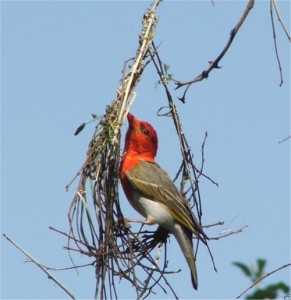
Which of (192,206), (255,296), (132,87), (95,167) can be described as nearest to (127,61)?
(132,87)

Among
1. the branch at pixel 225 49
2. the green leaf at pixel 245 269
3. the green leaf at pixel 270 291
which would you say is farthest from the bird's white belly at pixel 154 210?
the green leaf at pixel 270 291

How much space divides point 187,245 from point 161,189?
1.77ft

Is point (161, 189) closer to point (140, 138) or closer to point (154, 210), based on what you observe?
point (154, 210)

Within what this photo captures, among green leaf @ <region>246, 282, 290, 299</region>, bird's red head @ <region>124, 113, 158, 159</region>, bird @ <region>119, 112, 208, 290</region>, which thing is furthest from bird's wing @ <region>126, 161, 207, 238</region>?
green leaf @ <region>246, 282, 290, 299</region>

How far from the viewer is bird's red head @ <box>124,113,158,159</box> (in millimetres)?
5590

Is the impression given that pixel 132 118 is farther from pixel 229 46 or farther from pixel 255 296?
pixel 255 296

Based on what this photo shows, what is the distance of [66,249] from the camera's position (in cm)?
433

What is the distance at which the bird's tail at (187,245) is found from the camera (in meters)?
5.02

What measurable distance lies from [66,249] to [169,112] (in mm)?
1227

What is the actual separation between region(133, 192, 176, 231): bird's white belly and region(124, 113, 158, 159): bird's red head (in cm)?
37

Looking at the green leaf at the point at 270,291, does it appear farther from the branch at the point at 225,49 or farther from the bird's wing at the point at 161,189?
the bird's wing at the point at 161,189

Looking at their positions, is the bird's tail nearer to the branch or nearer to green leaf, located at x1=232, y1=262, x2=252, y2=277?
the branch

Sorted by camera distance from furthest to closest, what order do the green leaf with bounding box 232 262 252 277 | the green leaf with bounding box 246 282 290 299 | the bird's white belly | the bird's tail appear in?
1. the bird's white belly
2. the bird's tail
3. the green leaf with bounding box 232 262 252 277
4. the green leaf with bounding box 246 282 290 299

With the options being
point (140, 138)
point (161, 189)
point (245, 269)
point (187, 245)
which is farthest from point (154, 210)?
point (245, 269)
